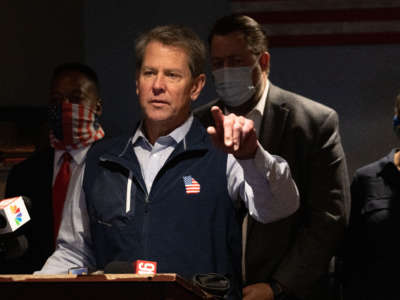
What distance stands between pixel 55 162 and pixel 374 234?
1.39m

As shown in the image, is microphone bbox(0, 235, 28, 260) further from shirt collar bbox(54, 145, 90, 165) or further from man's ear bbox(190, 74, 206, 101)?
shirt collar bbox(54, 145, 90, 165)

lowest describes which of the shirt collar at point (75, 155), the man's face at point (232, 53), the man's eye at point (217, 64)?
the shirt collar at point (75, 155)

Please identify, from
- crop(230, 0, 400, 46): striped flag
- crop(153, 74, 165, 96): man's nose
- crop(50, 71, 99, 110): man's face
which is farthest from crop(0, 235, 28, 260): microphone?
crop(230, 0, 400, 46): striped flag

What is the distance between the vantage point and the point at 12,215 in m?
1.42

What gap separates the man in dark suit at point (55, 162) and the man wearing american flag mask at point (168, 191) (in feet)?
1.95

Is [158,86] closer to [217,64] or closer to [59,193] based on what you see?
[217,64]

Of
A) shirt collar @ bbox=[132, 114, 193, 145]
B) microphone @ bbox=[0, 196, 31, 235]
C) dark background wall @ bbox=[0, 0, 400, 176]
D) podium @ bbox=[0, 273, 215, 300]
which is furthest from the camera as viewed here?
dark background wall @ bbox=[0, 0, 400, 176]

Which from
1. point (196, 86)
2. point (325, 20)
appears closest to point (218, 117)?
point (196, 86)

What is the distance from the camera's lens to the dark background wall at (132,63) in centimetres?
321

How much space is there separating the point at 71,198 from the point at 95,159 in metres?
0.15

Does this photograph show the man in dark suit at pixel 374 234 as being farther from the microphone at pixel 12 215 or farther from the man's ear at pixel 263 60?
the microphone at pixel 12 215

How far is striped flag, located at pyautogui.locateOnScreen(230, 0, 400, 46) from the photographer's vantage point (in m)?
3.22

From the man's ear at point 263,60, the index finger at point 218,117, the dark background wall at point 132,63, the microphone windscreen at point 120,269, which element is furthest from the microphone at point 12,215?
the dark background wall at point 132,63

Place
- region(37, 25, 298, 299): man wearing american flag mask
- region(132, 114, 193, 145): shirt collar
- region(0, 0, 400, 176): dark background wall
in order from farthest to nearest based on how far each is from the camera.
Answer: region(0, 0, 400, 176): dark background wall, region(132, 114, 193, 145): shirt collar, region(37, 25, 298, 299): man wearing american flag mask
